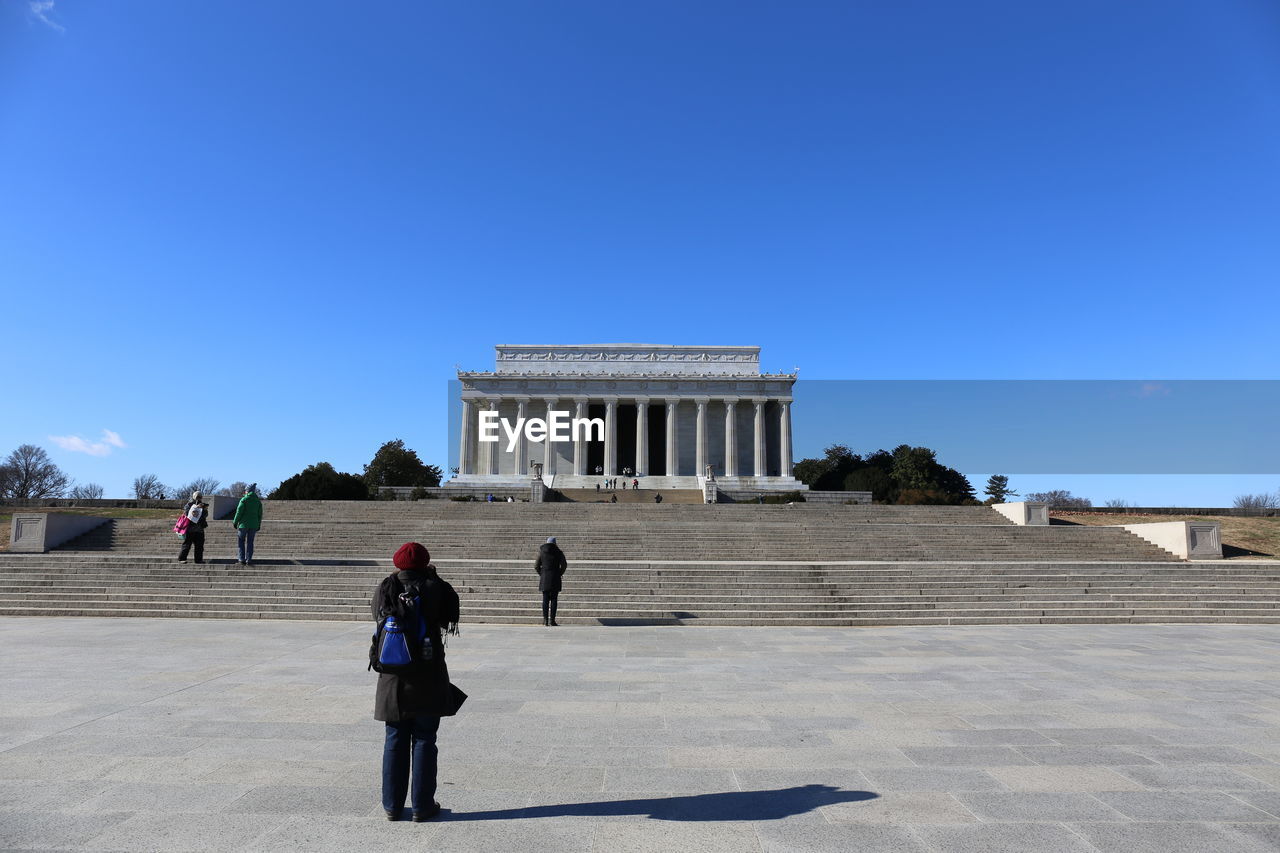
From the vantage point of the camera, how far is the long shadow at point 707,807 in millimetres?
4941

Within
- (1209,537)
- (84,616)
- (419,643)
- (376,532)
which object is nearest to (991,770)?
(419,643)

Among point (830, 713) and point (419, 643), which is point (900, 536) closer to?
point (830, 713)

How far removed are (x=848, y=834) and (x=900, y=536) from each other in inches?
954

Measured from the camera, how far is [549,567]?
14.7 m

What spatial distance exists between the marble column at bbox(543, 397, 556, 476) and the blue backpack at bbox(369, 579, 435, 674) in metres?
65.1

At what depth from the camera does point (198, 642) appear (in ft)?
40.3

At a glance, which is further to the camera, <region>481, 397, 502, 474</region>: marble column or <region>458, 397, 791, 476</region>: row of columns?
<region>481, 397, 502, 474</region>: marble column

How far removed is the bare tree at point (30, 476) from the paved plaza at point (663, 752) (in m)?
87.7

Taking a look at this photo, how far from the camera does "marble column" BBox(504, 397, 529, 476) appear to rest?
227 feet

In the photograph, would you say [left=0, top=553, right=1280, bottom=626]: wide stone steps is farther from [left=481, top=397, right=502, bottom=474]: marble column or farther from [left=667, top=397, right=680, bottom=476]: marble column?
[left=481, top=397, right=502, bottom=474]: marble column

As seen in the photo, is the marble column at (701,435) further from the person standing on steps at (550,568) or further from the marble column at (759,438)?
the person standing on steps at (550,568)

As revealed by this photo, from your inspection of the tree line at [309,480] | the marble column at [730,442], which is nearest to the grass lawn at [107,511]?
the tree line at [309,480]

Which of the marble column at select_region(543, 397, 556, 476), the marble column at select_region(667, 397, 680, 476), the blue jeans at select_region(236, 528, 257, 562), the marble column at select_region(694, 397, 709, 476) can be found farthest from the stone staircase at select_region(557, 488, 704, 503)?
the blue jeans at select_region(236, 528, 257, 562)

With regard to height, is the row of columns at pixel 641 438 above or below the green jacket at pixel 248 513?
above
